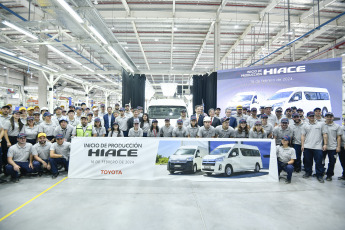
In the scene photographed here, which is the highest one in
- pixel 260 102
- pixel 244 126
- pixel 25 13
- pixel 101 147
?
pixel 25 13

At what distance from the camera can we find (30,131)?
515cm

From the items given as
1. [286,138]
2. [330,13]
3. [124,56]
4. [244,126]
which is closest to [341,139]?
[286,138]

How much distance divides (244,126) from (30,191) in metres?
5.09

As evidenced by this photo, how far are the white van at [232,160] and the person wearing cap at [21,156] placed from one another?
410 centimetres

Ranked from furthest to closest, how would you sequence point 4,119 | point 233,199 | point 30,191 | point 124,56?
point 124,56 < point 4,119 < point 30,191 < point 233,199

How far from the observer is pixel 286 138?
4.60m

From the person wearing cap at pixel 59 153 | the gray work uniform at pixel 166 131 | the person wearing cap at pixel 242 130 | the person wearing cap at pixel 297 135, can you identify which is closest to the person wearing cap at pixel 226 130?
the person wearing cap at pixel 242 130

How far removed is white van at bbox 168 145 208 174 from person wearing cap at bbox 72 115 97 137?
2.49 m

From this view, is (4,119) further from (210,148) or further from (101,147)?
(210,148)

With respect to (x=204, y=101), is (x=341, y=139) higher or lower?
lower

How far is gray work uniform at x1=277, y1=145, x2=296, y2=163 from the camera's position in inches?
178

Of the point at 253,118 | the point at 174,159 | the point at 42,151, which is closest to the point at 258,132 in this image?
the point at 253,118

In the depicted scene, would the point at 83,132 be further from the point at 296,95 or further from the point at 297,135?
the point at 296,95

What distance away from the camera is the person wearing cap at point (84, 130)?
5.38 meters
